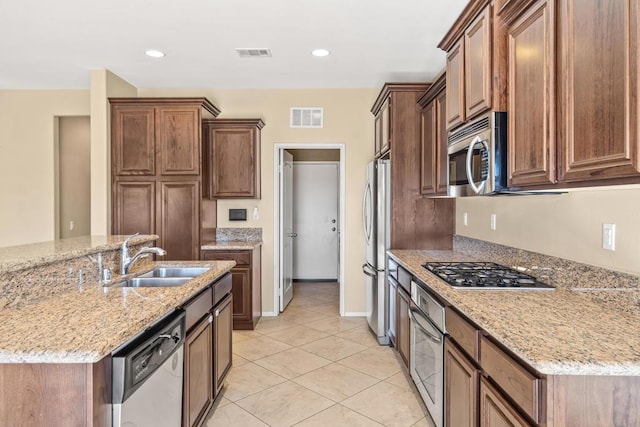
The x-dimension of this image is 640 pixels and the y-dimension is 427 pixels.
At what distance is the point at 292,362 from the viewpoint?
129 inches

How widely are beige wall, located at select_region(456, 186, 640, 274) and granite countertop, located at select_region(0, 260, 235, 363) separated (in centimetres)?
191

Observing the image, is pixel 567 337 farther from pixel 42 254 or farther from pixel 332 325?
pixel 332 325

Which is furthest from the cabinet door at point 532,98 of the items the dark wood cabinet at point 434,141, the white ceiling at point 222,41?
the white ceiling at point 222,41

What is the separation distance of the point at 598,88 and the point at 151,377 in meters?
1.87

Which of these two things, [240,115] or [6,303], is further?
[240,115]

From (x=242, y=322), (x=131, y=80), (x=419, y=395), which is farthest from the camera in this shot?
(x=131, y=80)

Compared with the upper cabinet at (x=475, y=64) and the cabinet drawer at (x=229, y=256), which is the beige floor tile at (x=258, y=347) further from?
the upper cabinet at (x=475, y=64)

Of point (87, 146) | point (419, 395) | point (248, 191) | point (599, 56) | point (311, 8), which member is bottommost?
point (419, 395)

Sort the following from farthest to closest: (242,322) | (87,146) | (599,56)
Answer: (87,146)
(242,322)
(599,56)

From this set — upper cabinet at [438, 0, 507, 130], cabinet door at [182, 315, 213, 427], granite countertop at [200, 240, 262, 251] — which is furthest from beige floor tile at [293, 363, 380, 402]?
→ upper cabinet at [438, 0, 507, 130]

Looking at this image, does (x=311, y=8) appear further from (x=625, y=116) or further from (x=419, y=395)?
(x=419, y=395)

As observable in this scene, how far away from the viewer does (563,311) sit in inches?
61.2

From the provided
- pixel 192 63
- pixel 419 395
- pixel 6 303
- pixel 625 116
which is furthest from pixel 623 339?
pixel 192 63

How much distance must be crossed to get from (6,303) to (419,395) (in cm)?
238
